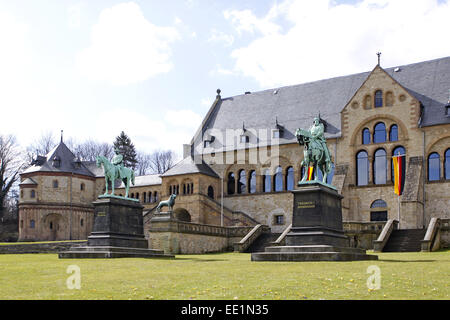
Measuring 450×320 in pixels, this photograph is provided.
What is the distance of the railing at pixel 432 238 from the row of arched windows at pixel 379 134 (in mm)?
13397

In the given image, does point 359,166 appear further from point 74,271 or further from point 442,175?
point 74,271

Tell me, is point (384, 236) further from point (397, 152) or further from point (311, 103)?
point (311, 103)

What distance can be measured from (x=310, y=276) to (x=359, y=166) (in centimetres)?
3650

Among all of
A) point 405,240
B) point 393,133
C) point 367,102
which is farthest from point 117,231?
point 367,102

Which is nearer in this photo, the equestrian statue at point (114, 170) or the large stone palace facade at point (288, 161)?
the equestrian statue at point (114, 170)

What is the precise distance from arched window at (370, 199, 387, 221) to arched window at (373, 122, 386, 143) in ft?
18.1

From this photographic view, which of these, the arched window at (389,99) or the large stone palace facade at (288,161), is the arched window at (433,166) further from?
the arched window at (389,99)

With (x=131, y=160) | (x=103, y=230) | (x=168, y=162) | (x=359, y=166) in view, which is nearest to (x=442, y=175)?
(x=359, y=166)

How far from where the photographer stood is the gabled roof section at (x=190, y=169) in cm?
5753

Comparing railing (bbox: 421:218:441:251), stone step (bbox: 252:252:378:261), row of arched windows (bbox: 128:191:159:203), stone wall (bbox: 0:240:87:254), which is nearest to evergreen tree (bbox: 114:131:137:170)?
row of arched windows (bbox: 128:191:159:203)

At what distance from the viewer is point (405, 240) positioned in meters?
37.7

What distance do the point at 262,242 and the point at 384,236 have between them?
9.77 metres

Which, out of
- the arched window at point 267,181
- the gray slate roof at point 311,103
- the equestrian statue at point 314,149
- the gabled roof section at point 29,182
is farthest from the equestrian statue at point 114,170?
the gabled roof section at point 29,182

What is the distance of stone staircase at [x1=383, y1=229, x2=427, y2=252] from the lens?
36.1 m
